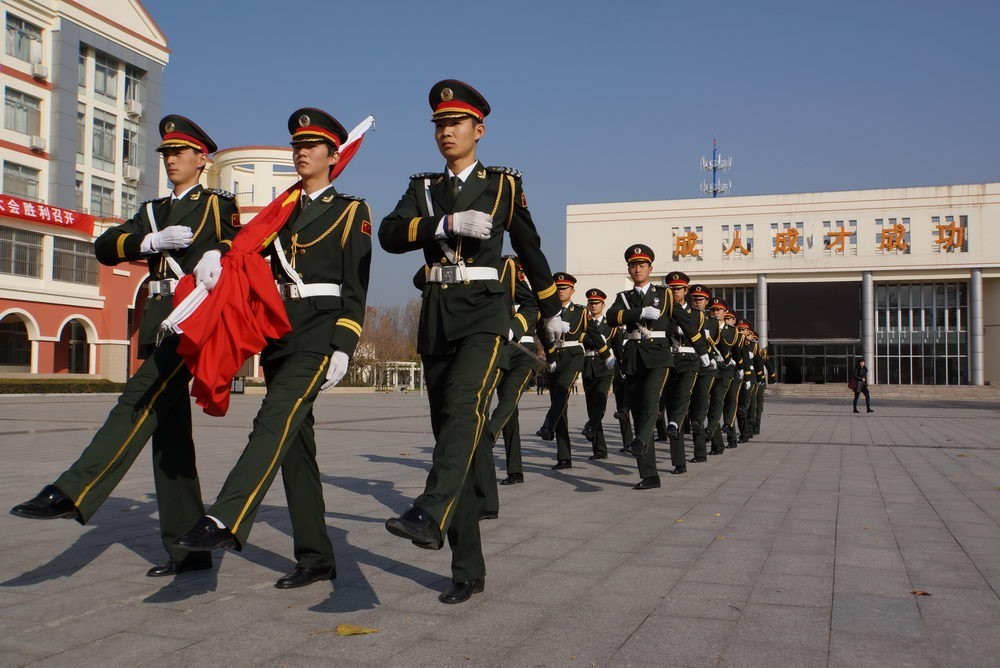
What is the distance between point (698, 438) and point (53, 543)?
7971 millimetres

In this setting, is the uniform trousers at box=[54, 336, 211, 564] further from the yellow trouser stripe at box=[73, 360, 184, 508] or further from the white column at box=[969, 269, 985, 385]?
the white column at box=[969, 269, 985, 385]

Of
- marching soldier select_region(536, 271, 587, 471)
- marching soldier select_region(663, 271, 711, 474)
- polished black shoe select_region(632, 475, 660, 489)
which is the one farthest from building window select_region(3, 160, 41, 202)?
polished black shoe select_region(632, 475, 660, 489)

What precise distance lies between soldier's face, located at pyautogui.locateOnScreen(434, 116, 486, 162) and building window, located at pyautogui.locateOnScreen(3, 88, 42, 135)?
41.6m

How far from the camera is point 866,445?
49.3 ft

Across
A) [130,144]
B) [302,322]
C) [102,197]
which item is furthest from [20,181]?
[302,322]

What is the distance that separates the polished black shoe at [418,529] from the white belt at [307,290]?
128 cm

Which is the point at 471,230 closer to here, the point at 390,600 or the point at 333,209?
the point at 333,209

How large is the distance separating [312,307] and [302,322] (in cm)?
9

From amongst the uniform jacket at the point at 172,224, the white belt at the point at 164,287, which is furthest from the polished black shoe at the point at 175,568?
the white belt at the point at 164,287

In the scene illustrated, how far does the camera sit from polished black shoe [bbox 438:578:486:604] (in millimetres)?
4148

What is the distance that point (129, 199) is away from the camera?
155ft

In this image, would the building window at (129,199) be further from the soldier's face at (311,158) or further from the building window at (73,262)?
the soldier's face at (311,158)

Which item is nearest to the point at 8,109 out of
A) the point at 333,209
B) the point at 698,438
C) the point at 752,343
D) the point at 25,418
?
the point at 25,418

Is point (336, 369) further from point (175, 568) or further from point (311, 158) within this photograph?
point (175, 568)
